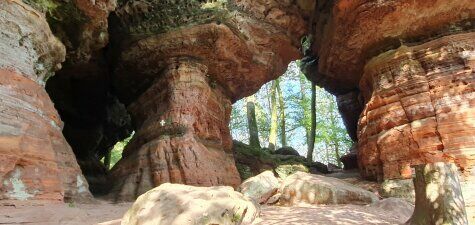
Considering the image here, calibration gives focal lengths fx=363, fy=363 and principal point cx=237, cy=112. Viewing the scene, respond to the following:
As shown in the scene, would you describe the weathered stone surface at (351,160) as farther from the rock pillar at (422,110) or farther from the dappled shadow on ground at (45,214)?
the dappled shadow on ground at (45,214)

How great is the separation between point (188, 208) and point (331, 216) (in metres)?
2.64

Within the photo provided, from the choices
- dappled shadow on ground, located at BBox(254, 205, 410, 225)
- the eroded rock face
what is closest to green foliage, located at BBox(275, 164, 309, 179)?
dappled shadow on ground, located at BBox(254, 205, 410, 225)

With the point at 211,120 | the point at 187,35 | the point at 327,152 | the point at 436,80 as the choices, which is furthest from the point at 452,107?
the point at 327,152

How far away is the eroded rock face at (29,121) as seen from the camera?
6357 mm

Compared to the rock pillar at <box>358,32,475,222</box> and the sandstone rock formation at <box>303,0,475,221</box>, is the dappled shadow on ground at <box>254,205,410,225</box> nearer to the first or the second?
the rock pillar at <box>358,32,475,222</box>

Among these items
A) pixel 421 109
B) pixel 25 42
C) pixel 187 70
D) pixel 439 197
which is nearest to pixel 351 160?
pixel 421 109

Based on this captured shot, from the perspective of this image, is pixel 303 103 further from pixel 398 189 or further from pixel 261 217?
pixel 261 217

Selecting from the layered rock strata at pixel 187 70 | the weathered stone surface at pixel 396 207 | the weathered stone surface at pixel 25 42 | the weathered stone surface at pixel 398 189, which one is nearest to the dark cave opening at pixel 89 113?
the layered rock strata at pixel 187 70

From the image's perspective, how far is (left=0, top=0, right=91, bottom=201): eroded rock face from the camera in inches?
250

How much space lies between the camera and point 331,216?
603 centimetres

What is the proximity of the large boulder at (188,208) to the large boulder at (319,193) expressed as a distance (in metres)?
2.66

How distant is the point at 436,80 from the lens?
34.2 ft

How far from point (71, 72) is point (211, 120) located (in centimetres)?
630

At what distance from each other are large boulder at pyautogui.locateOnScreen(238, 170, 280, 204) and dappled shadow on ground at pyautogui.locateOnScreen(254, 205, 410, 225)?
1.42 m
